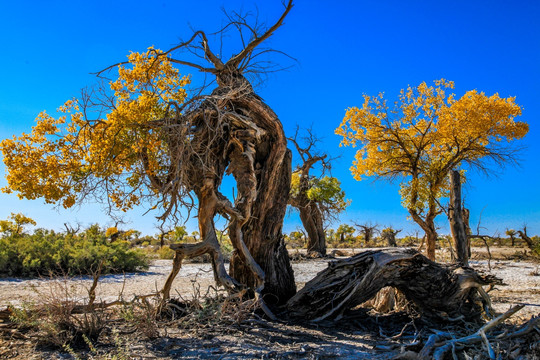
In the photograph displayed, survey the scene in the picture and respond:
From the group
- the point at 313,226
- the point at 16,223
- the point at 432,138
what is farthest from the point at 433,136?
the point at 16,223

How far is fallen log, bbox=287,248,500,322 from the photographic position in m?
6.05

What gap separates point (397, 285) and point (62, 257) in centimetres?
1186

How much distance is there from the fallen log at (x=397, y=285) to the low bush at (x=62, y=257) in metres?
7.02

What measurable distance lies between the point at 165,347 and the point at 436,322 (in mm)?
4092

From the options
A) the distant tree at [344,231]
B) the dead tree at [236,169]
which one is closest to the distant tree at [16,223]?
the dead tree at [236,169]

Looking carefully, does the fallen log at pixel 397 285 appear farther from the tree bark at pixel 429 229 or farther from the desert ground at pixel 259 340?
the tree bark at pixel 429 229

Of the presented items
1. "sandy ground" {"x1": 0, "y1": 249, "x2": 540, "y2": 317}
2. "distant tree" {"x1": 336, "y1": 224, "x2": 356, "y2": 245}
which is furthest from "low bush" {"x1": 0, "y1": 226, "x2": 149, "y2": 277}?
"distant tree" {"x1": 336, "y1": 224, "x2": 356, "y2": 245}

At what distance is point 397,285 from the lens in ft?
20.6

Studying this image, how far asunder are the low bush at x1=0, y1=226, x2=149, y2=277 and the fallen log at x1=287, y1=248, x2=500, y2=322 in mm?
7017

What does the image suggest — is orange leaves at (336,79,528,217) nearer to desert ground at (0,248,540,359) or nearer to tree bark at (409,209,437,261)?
tree bark at (409,209,437,261)

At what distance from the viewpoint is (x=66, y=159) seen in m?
9.09

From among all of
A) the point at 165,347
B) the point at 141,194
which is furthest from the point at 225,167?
the point at 165,347

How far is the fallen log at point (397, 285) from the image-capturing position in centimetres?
605

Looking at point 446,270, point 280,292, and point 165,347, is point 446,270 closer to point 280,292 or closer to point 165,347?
point 280,292
